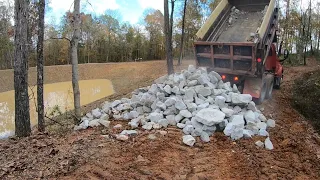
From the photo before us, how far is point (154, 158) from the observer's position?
4.55 meters

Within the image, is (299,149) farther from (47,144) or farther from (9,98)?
(9,98)

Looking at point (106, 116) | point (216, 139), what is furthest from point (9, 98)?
point (216, 139)

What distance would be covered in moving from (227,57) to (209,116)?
2.34 m

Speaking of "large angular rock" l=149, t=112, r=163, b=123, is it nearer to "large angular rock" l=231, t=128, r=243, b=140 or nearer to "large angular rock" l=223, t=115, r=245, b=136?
"large angular rock" l=223, t=115, r=245, b=136

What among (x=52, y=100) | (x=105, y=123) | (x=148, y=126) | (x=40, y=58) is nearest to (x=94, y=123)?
(x=105, y=123)

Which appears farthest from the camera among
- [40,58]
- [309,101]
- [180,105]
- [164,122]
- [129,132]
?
[309,101]

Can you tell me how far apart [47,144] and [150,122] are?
203cm

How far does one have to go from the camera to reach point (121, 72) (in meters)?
25.9

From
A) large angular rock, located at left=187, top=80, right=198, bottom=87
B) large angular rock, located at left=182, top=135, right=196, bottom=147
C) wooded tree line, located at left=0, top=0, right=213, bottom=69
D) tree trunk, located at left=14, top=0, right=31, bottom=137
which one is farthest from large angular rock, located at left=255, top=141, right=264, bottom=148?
wooded tree line, located at left=0, top=0, right=213, bottom=69

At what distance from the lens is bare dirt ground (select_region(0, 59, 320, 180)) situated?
4008mm

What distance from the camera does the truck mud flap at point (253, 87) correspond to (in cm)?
754

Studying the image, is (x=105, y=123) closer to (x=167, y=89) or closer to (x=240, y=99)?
(x=167, y=89)

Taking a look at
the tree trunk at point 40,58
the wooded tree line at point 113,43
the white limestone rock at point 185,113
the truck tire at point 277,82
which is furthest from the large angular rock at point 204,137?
the wooded tree line at point 113,43

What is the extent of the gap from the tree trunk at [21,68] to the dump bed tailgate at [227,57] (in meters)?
4.28
